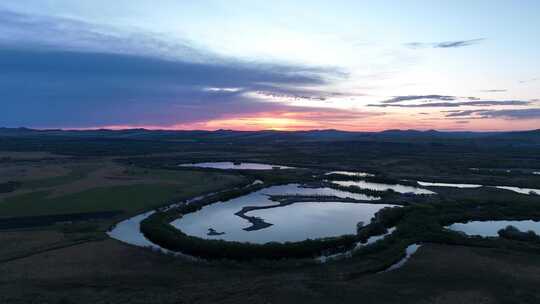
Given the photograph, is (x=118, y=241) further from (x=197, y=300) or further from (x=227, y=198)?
(x=227, y=198)

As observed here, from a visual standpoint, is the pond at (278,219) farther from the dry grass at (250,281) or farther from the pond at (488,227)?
the pond at (488,227)

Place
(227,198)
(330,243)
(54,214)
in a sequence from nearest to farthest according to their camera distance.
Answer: (330,243) → (54,214) → (227,198)

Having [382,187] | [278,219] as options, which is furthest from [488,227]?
[382,187]

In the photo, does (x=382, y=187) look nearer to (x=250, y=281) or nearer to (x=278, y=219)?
(x=278, y=219)

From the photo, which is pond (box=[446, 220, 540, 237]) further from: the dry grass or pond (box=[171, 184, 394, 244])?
pond (box=[171, 184, 394, 244])

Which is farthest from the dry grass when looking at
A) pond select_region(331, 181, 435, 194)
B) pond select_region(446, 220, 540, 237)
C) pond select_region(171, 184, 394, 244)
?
pond select_region(331, 181, 435, 194)

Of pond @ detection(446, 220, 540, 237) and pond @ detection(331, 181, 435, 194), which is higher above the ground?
pond @ detection(331, 181, 435, 194)

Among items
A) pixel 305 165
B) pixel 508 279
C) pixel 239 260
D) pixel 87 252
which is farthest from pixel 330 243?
pixel 305 165
